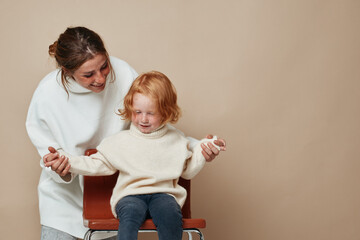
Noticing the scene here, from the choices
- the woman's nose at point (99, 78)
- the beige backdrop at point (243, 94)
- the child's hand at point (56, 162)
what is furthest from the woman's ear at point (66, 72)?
the beige backdrop at point (243, 94)

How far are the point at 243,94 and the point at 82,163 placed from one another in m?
1.35

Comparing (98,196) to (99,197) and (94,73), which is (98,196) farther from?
(94,73)

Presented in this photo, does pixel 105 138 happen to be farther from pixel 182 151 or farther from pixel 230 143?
pixel 230 143

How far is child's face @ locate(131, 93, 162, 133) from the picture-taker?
227cm

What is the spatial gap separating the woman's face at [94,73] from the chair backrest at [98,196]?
A: 12.2 inches

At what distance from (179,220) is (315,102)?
1.66 m

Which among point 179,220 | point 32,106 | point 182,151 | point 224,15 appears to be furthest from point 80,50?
point 224,15

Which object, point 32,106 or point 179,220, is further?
point 32,106

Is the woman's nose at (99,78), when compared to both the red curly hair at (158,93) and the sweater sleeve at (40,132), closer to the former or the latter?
the red curly hair at (158,93)

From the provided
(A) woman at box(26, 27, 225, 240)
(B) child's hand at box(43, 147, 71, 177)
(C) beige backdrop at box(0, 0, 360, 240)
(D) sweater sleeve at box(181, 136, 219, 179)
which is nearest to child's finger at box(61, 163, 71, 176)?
(B) child's hand at box(43, 147, 71, 177)

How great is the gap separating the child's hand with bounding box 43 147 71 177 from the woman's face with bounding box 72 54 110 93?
0.33 meters

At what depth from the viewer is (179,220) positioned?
7.00 feet

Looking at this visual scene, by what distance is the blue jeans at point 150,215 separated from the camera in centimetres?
207

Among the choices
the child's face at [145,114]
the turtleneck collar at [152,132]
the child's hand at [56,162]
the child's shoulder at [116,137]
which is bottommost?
the child's hand at [56,162]
